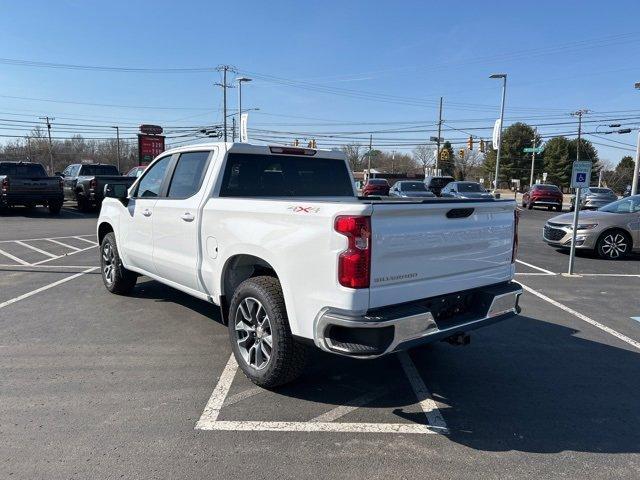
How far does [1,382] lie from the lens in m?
4.02

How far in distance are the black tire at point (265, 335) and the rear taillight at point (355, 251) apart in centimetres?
75

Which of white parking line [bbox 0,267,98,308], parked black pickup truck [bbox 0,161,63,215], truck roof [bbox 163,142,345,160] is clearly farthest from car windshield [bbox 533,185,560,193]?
truck roof [bbox 163,142,345,160]

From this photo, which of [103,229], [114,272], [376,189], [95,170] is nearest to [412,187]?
[376,189]

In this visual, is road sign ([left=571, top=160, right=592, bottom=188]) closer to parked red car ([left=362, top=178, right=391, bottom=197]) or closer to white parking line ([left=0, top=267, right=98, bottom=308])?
white parking line ([left=0, top=267, right=98, bottom=308])

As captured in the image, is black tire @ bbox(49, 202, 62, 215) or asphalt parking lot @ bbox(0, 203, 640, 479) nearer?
asphalt parking lot @ bbox(0, 203, 640, 479)

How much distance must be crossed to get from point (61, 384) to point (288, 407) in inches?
75.1

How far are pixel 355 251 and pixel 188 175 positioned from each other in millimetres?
2616

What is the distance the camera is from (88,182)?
64.9ft

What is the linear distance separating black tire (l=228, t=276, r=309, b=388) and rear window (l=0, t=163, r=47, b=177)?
59.9 feet

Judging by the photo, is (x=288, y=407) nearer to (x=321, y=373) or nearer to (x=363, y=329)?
(x=321, y=373)

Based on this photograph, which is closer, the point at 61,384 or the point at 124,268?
the point at 61,384

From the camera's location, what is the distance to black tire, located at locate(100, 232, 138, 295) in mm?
6555

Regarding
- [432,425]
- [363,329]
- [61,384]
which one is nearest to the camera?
[363,329]

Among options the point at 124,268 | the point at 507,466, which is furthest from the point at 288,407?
the point at 124,268
